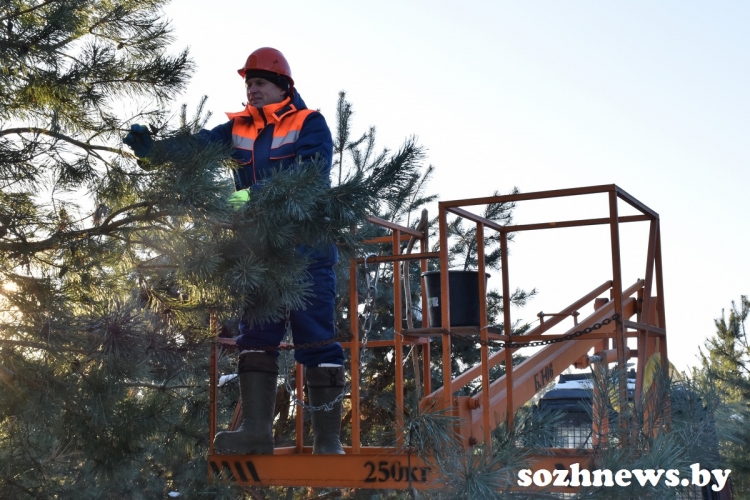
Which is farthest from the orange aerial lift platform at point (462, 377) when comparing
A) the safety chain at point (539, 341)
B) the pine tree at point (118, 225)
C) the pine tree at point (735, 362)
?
the pine tree at point (735, 362)

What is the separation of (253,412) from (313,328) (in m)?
0.50

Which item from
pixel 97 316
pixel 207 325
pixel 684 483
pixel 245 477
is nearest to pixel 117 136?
pixel 97 316

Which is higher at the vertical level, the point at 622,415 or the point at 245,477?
the point at 622,415

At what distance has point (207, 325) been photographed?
13.1ft

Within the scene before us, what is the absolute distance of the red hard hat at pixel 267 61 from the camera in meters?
4.53

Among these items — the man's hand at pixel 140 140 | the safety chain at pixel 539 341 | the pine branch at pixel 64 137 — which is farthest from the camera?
the safety chain at pixel 539 341

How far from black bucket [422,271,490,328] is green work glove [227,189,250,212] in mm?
1702

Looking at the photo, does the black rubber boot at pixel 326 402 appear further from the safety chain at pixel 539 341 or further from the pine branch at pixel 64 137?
the pine branch at pixel 64 137

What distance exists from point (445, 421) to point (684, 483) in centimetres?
79

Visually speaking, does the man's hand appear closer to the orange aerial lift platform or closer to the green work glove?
the green work glove

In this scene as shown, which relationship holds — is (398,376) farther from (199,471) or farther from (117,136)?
(199,471)

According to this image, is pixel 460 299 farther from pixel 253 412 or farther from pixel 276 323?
pixel 253 412

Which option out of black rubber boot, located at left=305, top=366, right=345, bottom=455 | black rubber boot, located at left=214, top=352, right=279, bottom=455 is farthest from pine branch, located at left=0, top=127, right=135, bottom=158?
black rubber boot, located at left=305, top=366, right=345, bottom=455

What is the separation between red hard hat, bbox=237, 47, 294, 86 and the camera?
4531 millimetres
